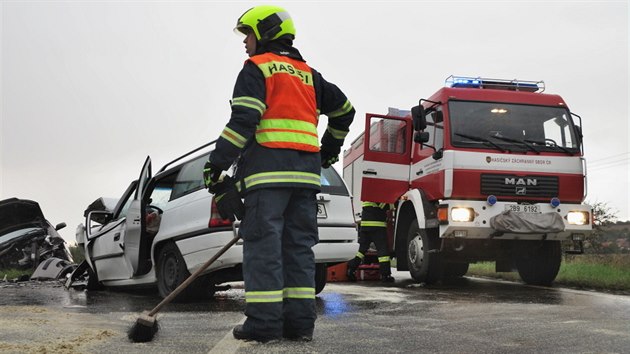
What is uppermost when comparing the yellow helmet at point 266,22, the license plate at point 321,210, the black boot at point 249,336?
the yellow helmet at point 266,22

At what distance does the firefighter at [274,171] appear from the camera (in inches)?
149

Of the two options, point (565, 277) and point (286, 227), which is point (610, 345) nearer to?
point (286, 227)

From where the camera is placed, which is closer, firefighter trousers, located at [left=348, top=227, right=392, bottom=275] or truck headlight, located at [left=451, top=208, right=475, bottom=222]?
truck headlight, located at [left=451, top=208, right=475, bottom=222]

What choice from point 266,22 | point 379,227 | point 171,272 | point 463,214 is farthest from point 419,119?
point 266,22

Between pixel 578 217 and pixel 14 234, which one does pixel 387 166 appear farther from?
pixel 14 234

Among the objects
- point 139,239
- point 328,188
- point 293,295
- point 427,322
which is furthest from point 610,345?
point 139,239

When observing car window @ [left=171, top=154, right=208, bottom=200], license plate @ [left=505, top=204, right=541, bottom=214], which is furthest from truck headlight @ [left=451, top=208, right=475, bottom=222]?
car window @ [left=171, top=154, right=208, bottom=200]

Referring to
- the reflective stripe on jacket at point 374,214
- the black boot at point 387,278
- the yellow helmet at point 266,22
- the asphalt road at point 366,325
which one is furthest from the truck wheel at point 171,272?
the black boot at point 387,278

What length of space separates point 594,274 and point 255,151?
8034 millimetres

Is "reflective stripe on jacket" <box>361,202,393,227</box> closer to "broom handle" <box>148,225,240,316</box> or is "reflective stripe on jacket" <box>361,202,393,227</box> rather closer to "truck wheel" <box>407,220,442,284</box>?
"truck wheel" <box>407,220,442,284</box>

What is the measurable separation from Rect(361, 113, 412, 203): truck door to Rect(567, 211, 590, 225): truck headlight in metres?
2.39

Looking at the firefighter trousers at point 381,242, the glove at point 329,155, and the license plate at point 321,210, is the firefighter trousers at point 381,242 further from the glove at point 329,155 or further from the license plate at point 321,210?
the glove at point 329,155

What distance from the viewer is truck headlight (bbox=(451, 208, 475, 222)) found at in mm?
8601

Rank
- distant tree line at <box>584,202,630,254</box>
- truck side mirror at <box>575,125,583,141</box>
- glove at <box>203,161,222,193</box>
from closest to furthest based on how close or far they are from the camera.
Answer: glove at <box>203,161,222,193</box>, truck side mirror at <box>575,125,583,141</box>, distant tree line at <box>584,202,630,254</box>
